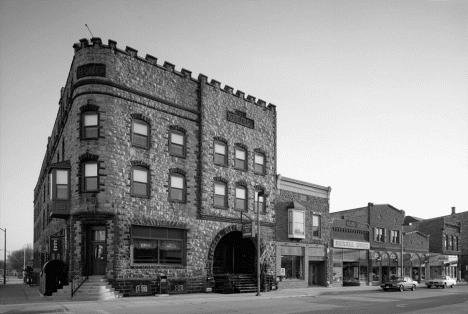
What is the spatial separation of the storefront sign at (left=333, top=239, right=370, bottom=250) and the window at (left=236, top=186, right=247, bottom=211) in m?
12.7

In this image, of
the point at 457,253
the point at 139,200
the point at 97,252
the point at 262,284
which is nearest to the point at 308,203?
the point at 262,284

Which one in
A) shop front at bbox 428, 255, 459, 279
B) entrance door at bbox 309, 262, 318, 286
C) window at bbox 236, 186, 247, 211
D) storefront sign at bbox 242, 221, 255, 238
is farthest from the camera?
shop front at bbox 428, 255, 459, 279

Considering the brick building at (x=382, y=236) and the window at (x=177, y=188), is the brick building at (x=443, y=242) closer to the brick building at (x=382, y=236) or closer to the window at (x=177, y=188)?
the brick building at (x=382, y=236)

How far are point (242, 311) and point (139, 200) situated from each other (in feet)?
34.0

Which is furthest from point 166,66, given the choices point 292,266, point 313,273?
point 313,273

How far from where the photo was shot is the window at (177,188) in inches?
1203

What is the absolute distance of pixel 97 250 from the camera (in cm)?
2681

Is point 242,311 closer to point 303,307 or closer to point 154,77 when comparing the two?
point 303,307

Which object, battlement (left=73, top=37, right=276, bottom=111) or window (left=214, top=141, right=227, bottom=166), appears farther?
window (left=214, top=141, right=227, bottom=166)

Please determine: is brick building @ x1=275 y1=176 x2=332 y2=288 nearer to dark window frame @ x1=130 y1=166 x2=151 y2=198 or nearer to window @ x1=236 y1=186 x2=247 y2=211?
window @ x1=236 y1=186 x2=247 y2=211

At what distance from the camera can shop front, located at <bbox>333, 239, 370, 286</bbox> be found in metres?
44.0

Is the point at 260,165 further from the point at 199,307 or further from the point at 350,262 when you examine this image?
the point at 199,307

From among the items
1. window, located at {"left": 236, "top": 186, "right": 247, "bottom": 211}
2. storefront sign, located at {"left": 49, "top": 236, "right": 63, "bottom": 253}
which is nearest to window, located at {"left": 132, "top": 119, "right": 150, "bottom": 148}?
storefront sign, located at {"left": 49, "top": 236, "right": 63, "bottom": 253}

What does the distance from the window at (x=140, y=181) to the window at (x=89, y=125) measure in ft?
10.6
